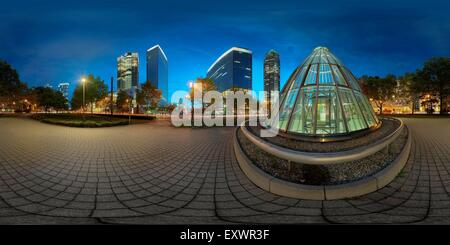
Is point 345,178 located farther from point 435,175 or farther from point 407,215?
point 435,175

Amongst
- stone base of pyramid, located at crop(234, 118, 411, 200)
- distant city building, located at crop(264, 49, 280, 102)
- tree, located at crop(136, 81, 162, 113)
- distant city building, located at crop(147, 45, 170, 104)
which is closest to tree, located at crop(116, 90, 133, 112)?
tree, located at crop(136, 81, 162, 113)

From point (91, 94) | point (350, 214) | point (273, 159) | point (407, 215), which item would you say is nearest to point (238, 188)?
point (273, 159)

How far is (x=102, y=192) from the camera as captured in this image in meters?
4.91

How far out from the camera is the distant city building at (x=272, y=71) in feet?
608

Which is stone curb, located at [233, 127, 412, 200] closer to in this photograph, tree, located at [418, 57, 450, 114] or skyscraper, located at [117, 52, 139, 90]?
tree, located at [418, 57, 450, 114]

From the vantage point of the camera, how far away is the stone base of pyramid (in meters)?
4.45

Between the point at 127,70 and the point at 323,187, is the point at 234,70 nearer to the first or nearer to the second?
the point at 127,70

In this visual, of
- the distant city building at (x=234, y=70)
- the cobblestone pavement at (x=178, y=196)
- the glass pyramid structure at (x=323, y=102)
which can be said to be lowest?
the cobblestone pavement at (x=178, y=196)

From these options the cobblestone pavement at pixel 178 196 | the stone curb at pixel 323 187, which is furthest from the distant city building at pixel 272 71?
the stone curb at pixel 323 187

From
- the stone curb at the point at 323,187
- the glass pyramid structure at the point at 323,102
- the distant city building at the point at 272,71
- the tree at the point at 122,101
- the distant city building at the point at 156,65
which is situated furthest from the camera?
the distant city building at the point at 272,71

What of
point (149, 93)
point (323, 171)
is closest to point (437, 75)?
point (323, 171)

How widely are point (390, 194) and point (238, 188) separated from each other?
9.98 ft

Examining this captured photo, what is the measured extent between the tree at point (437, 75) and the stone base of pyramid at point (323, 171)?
1550 inches

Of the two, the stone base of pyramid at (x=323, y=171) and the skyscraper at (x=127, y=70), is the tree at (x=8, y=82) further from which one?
the skyscraper at (x=127, y=70)
